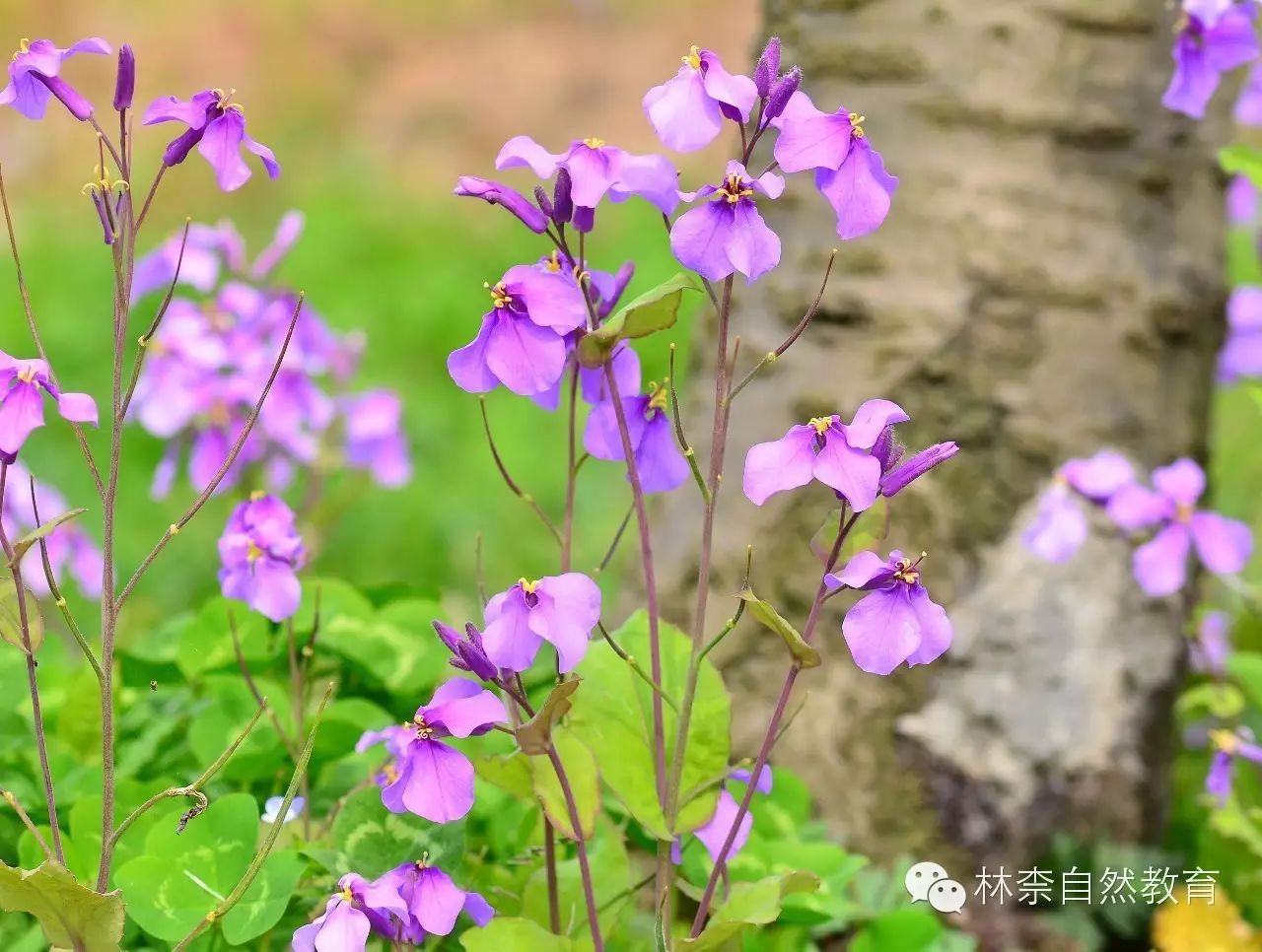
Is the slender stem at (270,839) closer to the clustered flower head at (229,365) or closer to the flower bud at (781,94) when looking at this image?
the flower bud at (781,94)

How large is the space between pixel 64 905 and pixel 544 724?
402 millimetres

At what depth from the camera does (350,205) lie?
18.4 ft

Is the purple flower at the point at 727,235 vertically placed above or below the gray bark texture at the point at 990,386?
above

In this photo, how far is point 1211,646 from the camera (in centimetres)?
229

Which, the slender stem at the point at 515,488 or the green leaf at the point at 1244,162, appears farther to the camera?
the green leaf at the point at 1244,162

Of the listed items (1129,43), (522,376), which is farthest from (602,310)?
(1129,43)

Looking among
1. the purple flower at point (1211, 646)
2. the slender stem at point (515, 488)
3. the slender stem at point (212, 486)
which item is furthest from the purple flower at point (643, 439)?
the purple flower at point (1211, 646)

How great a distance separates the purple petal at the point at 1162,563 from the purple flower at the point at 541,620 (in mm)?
954

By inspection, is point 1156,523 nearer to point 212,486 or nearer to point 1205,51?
point 1205,51

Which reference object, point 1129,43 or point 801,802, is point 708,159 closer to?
point 1129,43

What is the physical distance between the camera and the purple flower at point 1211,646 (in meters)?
Answer: 2.12

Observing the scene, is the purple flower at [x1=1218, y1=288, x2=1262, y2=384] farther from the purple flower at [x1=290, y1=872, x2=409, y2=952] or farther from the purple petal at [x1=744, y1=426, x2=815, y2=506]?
the purple flower at [x1=290, y1=872, x2=409, y2=952]

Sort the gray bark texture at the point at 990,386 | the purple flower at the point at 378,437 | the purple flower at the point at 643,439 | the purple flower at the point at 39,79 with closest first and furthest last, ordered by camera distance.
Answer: the purple flower at the point at 39,79, the purple flower at the point at 643,439, the gray bark texture at the point at 990,386, the purple flower at the point at 378,437

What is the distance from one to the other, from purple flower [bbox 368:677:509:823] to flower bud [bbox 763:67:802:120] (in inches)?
19.7
